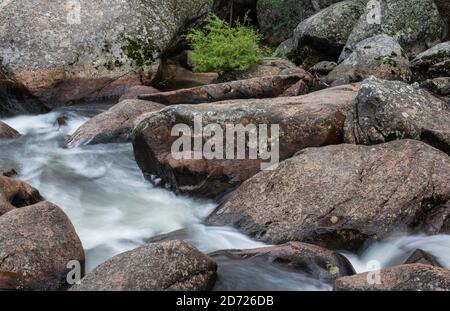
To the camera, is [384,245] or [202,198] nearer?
[384,245]

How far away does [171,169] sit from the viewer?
29.5 feet

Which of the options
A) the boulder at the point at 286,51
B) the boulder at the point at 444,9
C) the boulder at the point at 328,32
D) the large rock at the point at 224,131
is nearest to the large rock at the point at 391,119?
the large rock at the point at 224,131

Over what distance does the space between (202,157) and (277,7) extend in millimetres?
13450

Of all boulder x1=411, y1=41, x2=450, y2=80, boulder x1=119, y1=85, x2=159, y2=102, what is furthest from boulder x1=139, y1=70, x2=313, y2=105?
boulder x1=411, y1=41, x2=450, y2=80

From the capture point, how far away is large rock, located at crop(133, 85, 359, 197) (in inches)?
347

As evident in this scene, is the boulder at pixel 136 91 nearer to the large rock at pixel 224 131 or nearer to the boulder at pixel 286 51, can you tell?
the large rock at pixel 224 131

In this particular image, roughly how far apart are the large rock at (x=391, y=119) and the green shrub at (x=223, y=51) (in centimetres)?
629

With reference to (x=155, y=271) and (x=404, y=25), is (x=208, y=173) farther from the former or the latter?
(x=404, y=25)

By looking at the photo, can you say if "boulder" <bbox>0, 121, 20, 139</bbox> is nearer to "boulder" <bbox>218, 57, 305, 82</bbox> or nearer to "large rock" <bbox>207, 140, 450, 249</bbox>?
"boulder" <bbox>218, 57, 305, 82</bbox>

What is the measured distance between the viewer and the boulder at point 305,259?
6.20 metres

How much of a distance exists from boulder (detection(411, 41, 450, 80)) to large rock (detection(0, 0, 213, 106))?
6.37 metres

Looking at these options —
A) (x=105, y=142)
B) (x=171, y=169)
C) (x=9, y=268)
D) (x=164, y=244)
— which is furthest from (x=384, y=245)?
(x=105, y=142)
